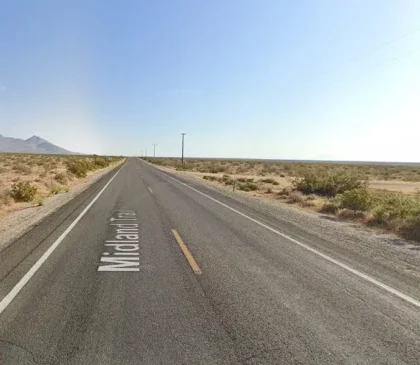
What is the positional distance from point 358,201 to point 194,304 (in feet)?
41.9

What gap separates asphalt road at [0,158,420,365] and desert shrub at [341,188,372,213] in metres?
7.49

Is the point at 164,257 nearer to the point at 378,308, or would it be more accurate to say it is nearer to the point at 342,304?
the point at 342,304

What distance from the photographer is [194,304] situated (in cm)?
496

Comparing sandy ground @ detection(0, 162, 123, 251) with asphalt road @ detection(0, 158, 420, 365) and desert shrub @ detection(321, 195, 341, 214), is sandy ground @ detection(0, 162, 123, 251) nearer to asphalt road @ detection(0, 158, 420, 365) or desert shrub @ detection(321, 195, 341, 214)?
asphalt road @ detection(0, 158, 420, 365)

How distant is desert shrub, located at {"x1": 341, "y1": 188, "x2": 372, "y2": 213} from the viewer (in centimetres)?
1562

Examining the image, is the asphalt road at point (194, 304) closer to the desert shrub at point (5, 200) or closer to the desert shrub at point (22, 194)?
the desert shrub at point (5, 200)

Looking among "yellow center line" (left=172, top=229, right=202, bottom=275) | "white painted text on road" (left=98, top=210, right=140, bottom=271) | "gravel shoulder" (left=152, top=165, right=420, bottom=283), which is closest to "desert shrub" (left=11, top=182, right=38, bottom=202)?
"white painted text on road" (left=98, top=210, right=140, bottom=271)

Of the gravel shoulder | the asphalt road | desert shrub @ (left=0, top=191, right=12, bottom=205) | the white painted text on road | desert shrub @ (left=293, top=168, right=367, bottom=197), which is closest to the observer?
the asphalt road

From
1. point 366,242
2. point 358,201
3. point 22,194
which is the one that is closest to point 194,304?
point 366,242

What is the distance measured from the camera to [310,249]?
28.1ft

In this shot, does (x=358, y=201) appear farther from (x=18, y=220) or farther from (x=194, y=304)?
(x=18, y=220)

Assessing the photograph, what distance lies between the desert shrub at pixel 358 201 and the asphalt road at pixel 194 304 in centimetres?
749

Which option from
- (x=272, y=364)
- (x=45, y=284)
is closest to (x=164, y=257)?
(x=45, y=284)

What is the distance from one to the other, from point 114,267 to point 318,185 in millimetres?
20237
